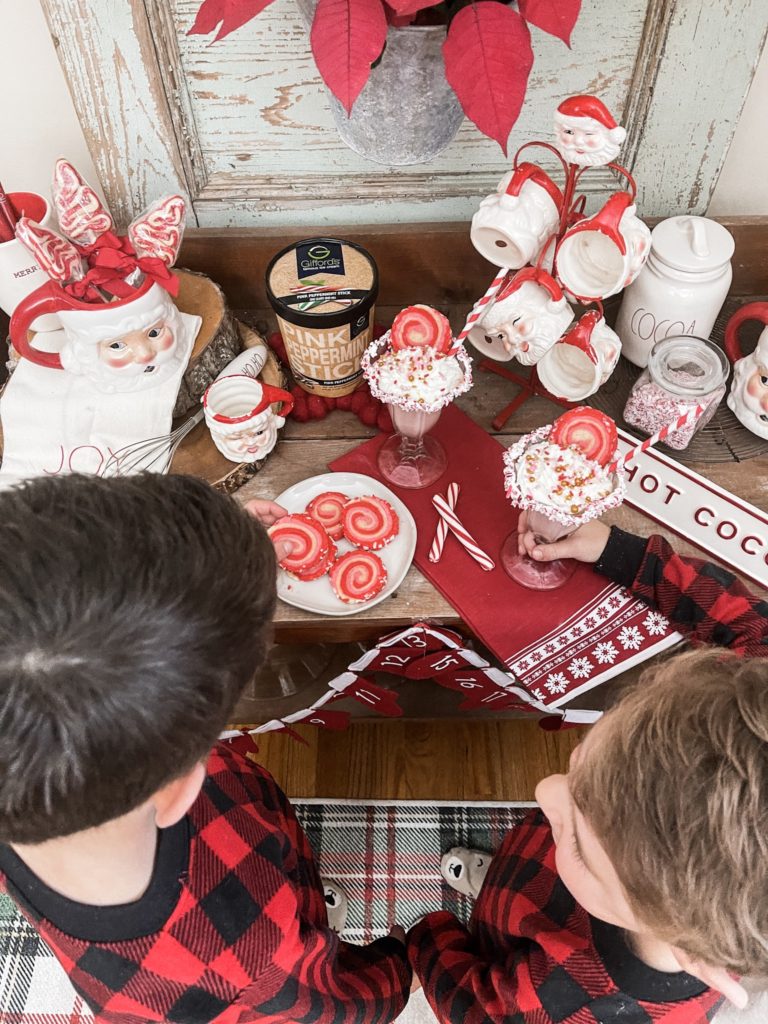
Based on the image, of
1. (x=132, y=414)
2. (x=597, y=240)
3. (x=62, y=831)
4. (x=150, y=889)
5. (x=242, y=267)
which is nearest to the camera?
(x=62, y=831)

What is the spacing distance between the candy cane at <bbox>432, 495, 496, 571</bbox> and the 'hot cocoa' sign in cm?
22

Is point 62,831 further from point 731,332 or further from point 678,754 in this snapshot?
point 731,332

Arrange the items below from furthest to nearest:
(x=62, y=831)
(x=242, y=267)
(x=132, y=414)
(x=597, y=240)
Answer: (x=242, y=267)
(x=132, y=414)
(x=597, y=240)
(x=62, y=831)

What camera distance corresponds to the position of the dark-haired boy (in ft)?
1.57

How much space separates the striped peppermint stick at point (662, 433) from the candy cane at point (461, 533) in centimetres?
22

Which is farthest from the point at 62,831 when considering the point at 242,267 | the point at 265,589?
the point at 242,267

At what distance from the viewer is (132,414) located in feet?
3.45

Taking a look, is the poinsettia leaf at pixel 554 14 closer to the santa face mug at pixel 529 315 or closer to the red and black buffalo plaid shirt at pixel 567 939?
the santa face mug at pixel 529 315

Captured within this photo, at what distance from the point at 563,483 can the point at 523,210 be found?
1.11 ft

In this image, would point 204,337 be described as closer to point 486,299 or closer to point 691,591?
point 486,299

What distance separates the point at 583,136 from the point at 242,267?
598 millimetres

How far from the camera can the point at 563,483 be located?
84 centimetres

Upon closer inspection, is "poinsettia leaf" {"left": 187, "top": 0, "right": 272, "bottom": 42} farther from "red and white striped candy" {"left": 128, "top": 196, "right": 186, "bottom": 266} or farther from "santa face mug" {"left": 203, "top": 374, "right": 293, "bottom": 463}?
"santa face mug" {"left": 203, "top": 374, "right": 293, "bottom": 463}

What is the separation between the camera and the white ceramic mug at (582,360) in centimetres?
98
